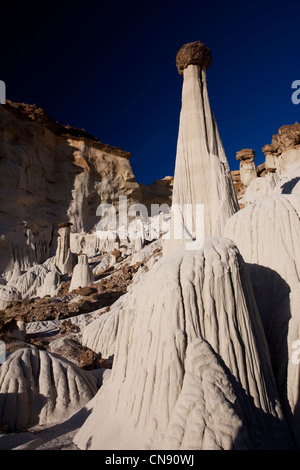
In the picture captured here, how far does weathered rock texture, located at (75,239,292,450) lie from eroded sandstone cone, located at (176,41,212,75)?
13.8 meters

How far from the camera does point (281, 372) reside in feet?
12.4

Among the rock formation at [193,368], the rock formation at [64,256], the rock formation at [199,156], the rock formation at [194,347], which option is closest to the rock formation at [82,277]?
the rock formation at [64,256]

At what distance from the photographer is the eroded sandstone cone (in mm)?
15023

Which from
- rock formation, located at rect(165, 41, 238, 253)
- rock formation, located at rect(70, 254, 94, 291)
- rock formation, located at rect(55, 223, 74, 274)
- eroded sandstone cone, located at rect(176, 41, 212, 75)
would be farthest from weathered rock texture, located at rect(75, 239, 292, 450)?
rock formation, located at rect(55, 223, 74, 274)

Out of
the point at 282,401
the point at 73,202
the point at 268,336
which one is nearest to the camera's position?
the point at 282,401

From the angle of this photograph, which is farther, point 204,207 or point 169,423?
point 204,207

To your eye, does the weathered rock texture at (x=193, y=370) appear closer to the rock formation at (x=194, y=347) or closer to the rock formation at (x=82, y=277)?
the rock formation at (x=194, y=347)

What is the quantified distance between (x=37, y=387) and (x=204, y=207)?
27.3 feet

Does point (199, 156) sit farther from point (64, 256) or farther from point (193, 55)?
point (64, 256)

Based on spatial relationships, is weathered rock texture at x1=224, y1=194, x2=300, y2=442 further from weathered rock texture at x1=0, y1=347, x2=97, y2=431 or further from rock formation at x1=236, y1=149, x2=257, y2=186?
rock formation at x1=236, y1=149, x2=257, y2=186

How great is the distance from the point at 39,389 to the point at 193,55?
1500cm

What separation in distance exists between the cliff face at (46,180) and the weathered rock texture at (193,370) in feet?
94.5
